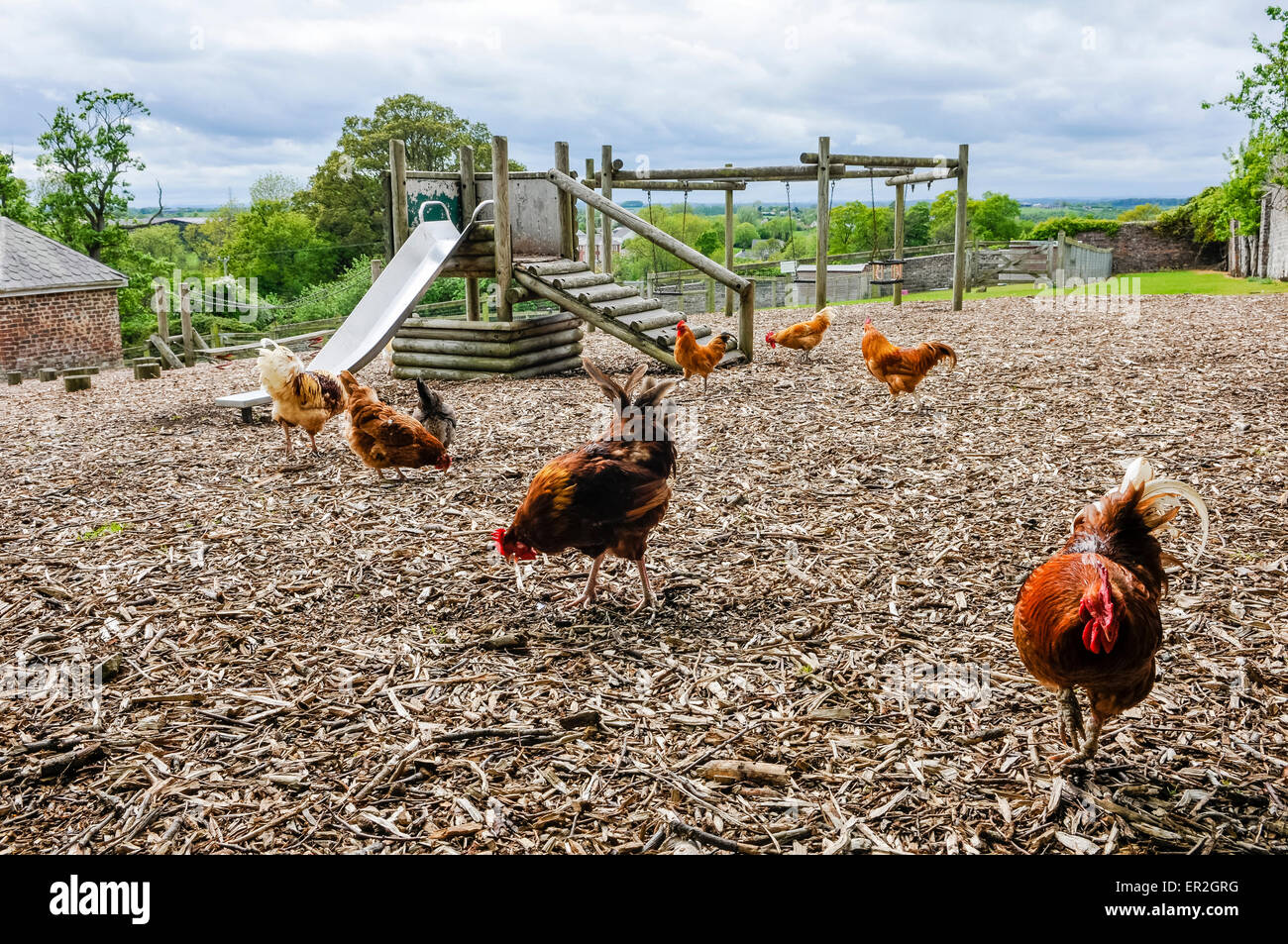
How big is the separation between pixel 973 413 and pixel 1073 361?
3061mm

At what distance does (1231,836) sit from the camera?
254cm

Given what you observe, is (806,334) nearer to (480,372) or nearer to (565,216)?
(565,216)

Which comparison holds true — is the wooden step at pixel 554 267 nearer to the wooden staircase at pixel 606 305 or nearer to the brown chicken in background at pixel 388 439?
the wooden staircase at pixel 606 305

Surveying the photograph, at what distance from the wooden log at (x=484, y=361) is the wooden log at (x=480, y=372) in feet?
0.14

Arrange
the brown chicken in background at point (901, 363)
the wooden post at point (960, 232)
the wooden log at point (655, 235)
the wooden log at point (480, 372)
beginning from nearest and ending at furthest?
1. the brown chicken in background at point (901, 363)
2. the wooden log at point (655, 235)
3. the wooden log at point (480, 372)
4. the wooden post at point (960, 232)

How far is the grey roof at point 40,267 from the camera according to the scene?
21641 millimetres

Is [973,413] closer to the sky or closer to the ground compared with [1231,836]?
closer to the sky

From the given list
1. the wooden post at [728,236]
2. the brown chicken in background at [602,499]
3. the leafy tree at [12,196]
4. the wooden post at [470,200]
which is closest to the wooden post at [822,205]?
the wooden post at [728,236]

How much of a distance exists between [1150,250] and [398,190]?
27.9 m

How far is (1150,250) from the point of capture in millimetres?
30156

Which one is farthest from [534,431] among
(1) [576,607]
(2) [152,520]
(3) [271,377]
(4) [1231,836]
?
(4) [1231,836]

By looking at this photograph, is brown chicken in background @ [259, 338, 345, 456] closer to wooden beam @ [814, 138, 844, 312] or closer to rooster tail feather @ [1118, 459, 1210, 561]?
rooster tail feather @ [1118, 459, 1210, 561]

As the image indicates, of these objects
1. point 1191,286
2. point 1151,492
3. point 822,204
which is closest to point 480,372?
point 822,204
